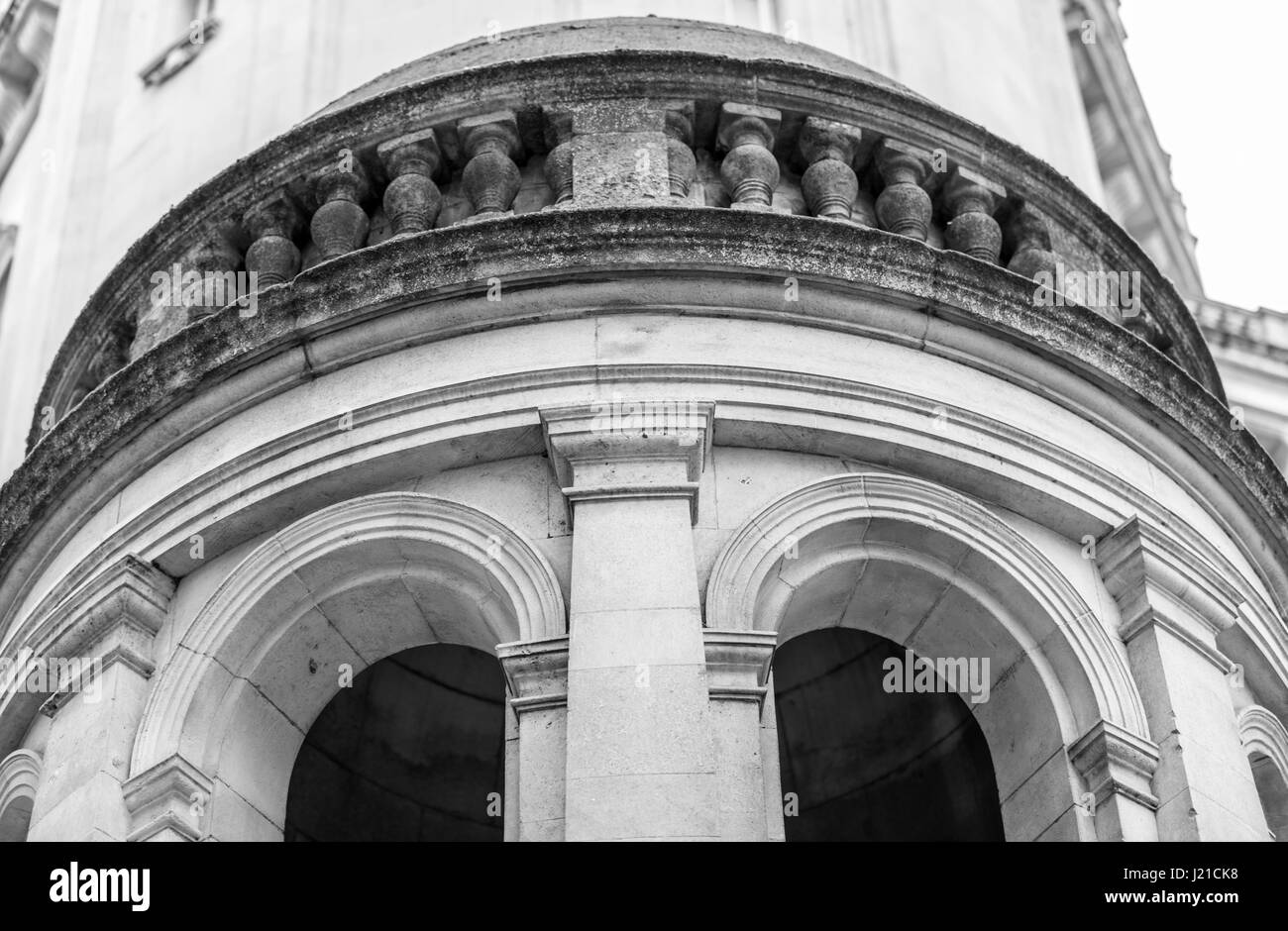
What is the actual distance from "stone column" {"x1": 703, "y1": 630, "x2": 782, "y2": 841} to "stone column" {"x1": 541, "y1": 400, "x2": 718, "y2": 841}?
15 cm

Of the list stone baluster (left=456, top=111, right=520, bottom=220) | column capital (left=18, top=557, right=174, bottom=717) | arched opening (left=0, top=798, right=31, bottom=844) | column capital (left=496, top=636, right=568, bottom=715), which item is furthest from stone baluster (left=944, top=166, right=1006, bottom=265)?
arched opening (left=0, top=798, right=31, bottom=844)

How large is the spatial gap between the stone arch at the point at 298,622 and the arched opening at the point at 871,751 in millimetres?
4289

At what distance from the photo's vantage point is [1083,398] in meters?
16.9

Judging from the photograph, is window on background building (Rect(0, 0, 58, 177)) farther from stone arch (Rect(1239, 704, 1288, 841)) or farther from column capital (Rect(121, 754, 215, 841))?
stone arch (Rect(1239, 704, 1288, 841))

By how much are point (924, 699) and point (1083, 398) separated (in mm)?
3555

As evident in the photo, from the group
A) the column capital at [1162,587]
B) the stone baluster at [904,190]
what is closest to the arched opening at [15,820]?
the stone baluster at [904,190]

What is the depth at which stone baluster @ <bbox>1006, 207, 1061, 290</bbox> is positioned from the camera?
695 inches

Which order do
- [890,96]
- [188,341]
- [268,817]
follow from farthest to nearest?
1. [890,96]
2. [188,341]
3. [268,817]

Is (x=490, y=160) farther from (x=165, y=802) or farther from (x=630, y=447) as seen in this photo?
(x=165, y=802)

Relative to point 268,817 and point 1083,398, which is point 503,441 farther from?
point 1083,398

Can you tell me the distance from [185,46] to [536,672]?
9.06 meters

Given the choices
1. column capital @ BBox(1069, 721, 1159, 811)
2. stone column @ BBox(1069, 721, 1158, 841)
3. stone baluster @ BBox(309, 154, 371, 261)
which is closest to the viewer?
stone column @ BBox(1069, 721, 1158, 841)
